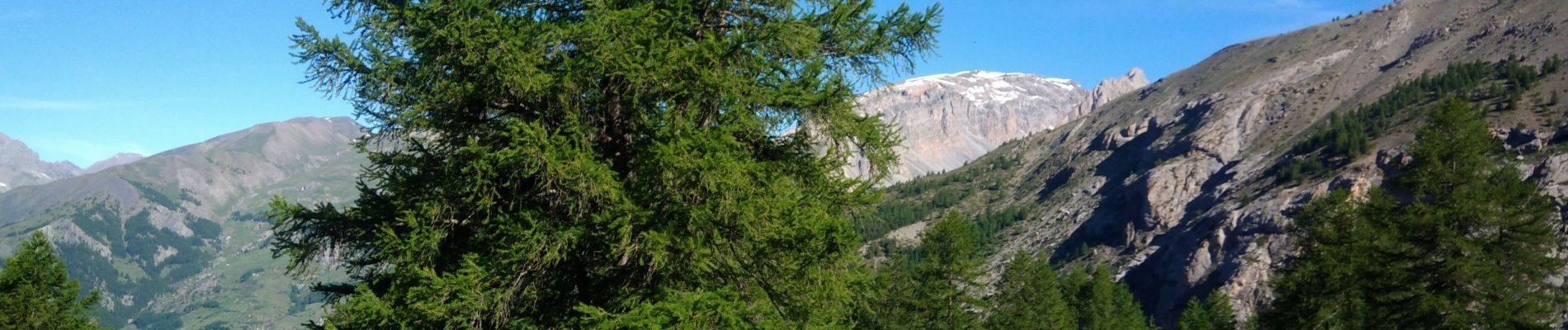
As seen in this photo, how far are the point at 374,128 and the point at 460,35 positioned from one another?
6.15ft

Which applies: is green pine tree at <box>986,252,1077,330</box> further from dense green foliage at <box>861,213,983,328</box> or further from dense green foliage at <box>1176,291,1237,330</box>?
dense green foliage at <box>1176,291,1237,330</box>

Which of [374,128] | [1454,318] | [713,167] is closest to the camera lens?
[713,167]

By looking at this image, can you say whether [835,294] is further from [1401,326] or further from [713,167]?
[1401,326]

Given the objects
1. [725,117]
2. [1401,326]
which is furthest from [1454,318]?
[725,117]

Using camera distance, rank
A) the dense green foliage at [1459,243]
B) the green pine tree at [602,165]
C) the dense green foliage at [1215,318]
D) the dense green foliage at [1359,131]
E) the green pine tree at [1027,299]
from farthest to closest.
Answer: the dense green foliage at [1359,131]
the dense green foliage at [1215,318]
the green pine tree at [1027,299]
the dense green foliage at [1459,243]
the green pine tree at [602,165]

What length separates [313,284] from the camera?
11.6m

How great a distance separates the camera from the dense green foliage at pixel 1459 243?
23844 millimetres

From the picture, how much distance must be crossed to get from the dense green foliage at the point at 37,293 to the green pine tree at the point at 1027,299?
35.2m

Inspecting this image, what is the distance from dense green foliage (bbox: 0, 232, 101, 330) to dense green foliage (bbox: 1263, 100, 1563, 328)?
36.9 meters

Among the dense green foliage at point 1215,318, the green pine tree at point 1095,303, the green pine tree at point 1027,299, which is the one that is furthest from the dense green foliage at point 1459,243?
the green pine tree at point 1095,303

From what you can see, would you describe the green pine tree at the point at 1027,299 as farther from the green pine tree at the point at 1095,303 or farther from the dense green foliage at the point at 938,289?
the green pine tree at the point at 1095,303

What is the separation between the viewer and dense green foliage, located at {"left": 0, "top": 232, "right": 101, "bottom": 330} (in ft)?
95.6

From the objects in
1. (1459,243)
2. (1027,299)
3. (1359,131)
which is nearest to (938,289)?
(1027,299)

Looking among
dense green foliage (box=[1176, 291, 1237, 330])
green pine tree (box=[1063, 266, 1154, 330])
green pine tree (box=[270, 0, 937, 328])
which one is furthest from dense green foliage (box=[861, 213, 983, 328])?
dense green foliage (box=[1176, 291, 1237, 330])
